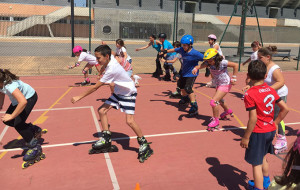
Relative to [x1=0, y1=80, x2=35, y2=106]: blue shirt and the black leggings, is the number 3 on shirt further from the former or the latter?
the black leggings

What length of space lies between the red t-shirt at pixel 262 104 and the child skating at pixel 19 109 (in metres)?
3.15

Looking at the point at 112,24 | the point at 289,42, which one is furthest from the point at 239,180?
the point at 289,42

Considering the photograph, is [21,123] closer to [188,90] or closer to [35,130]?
[35,130]

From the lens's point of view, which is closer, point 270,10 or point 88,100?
point 88,100

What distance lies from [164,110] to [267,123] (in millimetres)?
4485

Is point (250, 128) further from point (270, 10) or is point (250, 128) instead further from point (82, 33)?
point (270, 10)

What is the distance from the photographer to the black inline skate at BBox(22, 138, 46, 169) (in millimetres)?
4453

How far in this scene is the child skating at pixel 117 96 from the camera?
4.54 m

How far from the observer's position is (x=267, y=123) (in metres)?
3.41

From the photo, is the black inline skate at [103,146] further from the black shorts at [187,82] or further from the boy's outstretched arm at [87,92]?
the black shorts at [187,82]

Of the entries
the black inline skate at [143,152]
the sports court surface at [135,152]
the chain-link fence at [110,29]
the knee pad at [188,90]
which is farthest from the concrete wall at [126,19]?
the black inline skate at [143,152]

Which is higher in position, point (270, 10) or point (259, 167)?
point (270, 10)

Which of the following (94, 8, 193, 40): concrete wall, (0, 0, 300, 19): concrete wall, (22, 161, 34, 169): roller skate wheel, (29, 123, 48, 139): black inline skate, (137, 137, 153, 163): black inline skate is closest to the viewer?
(22, 161, 34, 169): roller skate wheel

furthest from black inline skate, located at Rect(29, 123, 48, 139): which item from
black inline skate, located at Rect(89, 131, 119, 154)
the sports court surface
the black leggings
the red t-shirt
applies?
the red t-shirt
